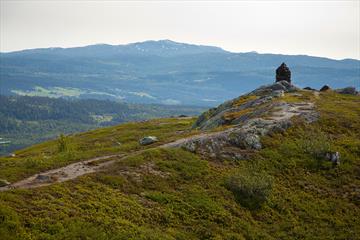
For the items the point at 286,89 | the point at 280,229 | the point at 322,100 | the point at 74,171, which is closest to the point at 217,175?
the point at 280,229

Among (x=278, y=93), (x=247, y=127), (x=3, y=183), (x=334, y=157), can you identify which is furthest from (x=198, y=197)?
(x=278, y=93)

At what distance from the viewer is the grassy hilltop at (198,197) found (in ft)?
103

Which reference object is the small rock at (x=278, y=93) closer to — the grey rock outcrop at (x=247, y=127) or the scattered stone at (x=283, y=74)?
the grey rock outcrop at (x=247, y=127)

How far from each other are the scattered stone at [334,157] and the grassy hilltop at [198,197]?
737 millimetres

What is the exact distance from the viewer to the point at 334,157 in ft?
166

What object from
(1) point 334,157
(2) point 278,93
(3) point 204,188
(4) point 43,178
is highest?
(2) point 278,93

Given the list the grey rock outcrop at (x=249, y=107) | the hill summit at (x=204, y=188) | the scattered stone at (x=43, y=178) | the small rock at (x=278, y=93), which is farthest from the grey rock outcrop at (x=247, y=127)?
the scattered stone at (x=43, y=178)

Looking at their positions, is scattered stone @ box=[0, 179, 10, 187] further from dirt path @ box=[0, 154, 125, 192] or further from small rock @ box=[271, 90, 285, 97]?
small rock @ box=[271, 90, 285, 97]

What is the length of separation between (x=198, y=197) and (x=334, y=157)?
20035mm

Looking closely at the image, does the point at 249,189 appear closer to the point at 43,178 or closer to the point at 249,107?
the point at 43,178

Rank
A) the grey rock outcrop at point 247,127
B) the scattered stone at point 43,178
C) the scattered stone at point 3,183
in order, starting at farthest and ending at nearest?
the grey rock outcrop at point 247,127
the scattered stone at point 43,178
the scattered stone at point 3,183

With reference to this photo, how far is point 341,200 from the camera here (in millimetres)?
44312

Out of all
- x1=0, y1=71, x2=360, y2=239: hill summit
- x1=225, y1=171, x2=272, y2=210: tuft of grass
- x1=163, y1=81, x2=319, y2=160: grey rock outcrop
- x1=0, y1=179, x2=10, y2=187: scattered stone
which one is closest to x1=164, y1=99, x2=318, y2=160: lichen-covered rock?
x1=163, y1=81, x2=319, y2=160: grey rock outcrop

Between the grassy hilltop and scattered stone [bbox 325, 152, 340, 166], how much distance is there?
74 cm
